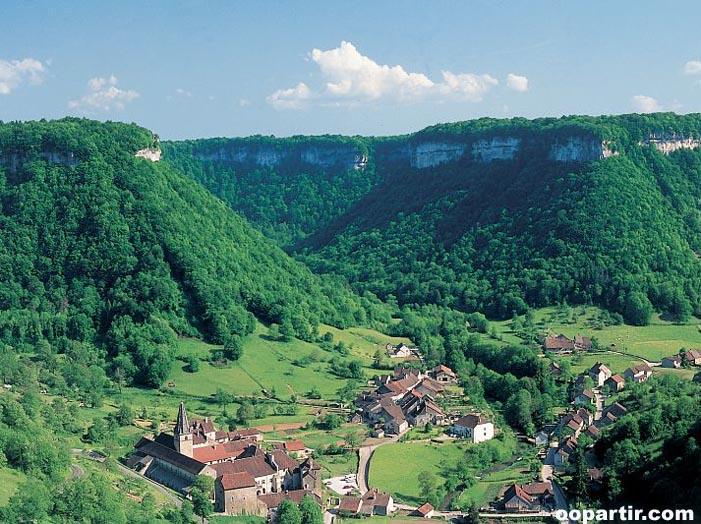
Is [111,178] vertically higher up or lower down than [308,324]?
higher up

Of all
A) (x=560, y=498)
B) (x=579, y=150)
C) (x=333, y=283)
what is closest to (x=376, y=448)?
(x=560, y=498)

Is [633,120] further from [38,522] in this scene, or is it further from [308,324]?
[38,522]

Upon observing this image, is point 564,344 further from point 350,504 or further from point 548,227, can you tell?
point 350,504

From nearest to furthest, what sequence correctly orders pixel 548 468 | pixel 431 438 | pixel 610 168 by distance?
pixel 548 468, pixel 431 438, pixel 610 168

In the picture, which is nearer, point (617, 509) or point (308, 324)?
point (617, 509)

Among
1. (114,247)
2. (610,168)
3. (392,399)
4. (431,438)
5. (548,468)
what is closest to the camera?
(548,468)

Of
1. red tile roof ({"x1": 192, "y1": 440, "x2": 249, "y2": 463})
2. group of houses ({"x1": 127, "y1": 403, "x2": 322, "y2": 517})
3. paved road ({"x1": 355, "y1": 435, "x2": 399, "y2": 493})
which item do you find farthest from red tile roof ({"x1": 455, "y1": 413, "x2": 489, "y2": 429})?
red tile roof ({"x1": 192, "y1": 440, "x2": 249, "y2": 463})

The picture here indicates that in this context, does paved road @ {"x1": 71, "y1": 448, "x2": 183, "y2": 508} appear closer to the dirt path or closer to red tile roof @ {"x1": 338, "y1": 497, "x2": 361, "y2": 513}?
red tile roof @ {"x1": 338, "y1": 497, "x2": 361, "y2": 513}

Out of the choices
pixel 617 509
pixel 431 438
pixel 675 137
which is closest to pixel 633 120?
pixel 675 137
